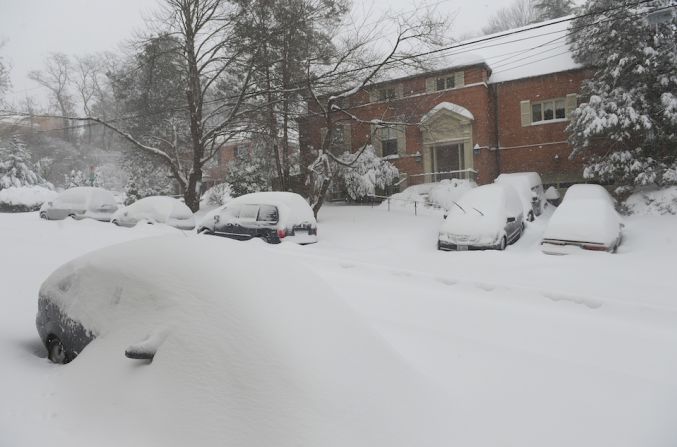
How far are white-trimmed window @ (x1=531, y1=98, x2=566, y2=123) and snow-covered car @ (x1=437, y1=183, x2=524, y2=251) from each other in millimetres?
11556

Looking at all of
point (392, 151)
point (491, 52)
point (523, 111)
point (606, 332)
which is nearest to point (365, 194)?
point (392, 151)

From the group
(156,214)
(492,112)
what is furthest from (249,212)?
(492,112)

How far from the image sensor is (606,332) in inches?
191

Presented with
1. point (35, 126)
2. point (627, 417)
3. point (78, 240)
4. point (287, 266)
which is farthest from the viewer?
point (35, 126)

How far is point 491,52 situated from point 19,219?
24243 millimetres

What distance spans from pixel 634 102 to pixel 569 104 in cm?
619

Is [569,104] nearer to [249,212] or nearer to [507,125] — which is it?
[507,125]

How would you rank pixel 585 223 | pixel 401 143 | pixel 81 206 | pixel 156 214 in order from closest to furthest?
pixel 585 223, pixel 156 214, pixel 81 206, pixel 401 143

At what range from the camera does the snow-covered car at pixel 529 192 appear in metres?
14.0

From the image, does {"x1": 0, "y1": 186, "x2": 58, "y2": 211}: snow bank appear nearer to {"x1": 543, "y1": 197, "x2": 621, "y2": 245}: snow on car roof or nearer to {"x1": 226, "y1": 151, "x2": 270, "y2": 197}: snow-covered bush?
{"x1": 226, "y1": 151, "x2": 270, "y2": 197}: snow-covered bush

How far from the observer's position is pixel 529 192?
596 inches

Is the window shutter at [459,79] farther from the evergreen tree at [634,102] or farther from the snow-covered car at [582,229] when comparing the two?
the snow-covered car at [582,229]

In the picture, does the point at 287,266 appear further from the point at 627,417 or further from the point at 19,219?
the point at 19,219

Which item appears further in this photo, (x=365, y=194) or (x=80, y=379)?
(x=365, y=194)
